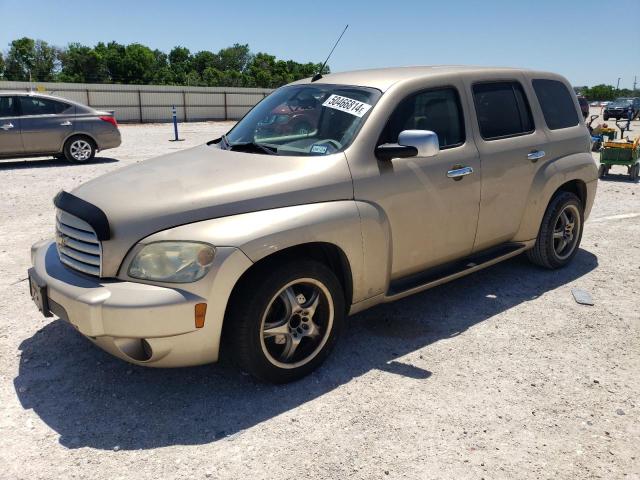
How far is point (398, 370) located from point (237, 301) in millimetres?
1183

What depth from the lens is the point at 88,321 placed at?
2.78m

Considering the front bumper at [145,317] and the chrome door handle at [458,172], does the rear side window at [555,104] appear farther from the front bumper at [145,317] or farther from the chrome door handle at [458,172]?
the front bumper at [145,317]

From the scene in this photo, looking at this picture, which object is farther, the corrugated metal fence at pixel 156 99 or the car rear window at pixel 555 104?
the corrugated metal fence at pixel 156 99

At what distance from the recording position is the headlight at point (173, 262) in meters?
2.79

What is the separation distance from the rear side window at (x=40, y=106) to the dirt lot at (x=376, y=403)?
8.42 metres

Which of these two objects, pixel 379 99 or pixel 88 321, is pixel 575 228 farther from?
pixel 88 321

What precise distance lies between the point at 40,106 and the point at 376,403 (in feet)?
37.4

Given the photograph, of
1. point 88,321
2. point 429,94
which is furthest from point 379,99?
point 88,321

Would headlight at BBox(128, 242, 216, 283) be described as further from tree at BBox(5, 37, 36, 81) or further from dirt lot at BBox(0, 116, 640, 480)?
tree at BBox(5, 37, 36, 81)

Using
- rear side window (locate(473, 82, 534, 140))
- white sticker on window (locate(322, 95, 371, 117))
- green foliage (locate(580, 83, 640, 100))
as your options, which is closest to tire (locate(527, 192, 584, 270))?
rear side window (locate(473, 82, 534, 140))

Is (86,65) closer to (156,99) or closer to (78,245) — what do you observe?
(156,99)

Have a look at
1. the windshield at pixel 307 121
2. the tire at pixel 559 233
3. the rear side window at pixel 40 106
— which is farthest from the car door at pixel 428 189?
the rear side window at pixel 40 106

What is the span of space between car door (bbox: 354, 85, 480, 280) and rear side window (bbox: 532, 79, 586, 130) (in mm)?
1230

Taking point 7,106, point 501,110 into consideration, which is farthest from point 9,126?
point 501,110
